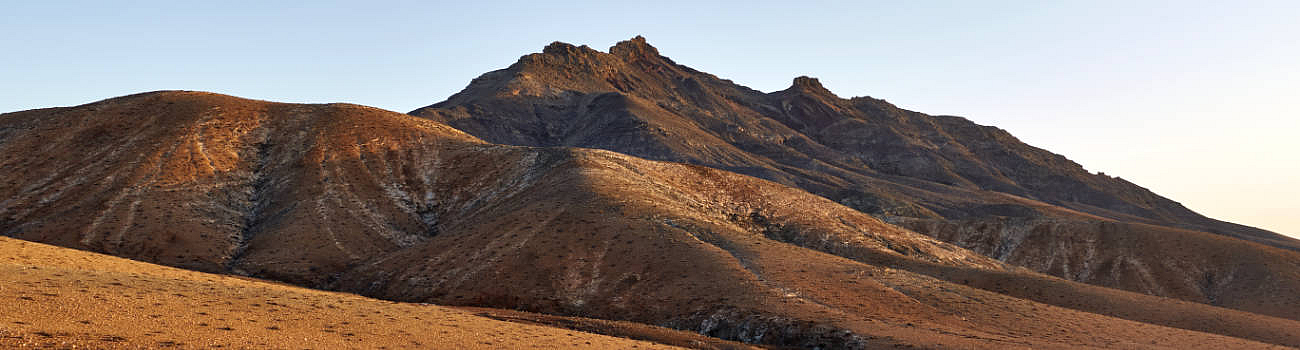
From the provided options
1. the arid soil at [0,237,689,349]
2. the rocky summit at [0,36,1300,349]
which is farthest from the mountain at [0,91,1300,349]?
the arid soil at [0,237,689,349]

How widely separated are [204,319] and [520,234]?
42.6m

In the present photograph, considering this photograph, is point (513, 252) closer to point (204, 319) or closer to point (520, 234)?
point (520, 234)

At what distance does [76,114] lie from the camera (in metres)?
103

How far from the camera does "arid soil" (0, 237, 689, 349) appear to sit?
26203 mm

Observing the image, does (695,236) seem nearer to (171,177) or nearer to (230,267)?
(230,267)

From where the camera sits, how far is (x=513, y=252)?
69.5 m

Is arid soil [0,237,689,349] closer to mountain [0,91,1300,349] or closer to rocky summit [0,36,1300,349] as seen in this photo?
rocky summit [0,36,1300,349]

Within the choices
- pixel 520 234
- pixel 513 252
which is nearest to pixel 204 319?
pixel 513 252

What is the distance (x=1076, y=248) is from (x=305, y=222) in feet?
404

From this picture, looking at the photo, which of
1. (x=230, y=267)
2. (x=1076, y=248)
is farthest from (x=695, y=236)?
(x=1076, y=248)

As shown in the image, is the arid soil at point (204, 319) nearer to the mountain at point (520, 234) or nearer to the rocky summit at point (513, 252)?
the rocky summit at point (513, 252)

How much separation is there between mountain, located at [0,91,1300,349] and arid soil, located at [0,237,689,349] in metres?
10.7

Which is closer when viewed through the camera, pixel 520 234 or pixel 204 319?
pixel 204 319

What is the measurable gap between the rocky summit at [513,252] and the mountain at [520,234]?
0.30 meters
